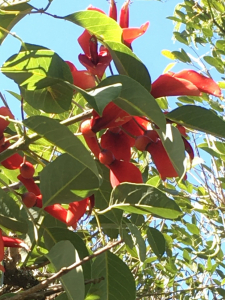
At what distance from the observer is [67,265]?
45 cm

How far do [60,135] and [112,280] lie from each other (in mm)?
273

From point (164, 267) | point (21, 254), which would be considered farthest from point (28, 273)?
point (164, 267)

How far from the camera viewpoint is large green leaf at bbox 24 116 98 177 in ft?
1.28

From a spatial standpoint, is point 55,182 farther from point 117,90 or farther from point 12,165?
point 117,90

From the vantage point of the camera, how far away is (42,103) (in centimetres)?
48

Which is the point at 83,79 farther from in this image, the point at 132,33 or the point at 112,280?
the point at 112,280

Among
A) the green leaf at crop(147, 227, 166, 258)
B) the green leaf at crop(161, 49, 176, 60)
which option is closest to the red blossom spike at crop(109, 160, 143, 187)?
the green leaf at crop(147, 227, 166, 258)

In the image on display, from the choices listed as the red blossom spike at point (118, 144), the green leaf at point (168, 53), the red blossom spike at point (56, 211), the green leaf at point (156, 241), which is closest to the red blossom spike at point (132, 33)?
the red blossom spike at point (118, 144)

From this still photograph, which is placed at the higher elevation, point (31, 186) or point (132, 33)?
point (132, 33)

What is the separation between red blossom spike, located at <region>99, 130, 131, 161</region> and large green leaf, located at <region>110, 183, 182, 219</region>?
0.04m

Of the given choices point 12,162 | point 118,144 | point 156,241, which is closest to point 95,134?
point 118,144

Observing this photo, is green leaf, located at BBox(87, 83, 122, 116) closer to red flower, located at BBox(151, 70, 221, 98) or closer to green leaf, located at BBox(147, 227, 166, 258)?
red flower, located at BBox(151, 70, 221, 98)

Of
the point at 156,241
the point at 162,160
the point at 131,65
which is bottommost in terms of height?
the point at 156,241

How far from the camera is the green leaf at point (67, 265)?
42 centimetres
